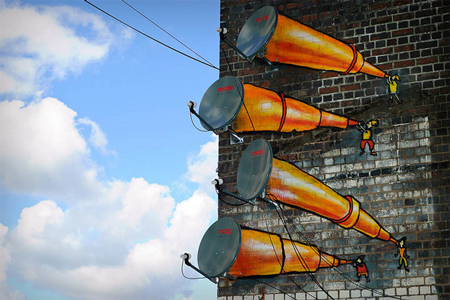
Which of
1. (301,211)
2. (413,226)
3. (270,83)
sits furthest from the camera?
(270,83)

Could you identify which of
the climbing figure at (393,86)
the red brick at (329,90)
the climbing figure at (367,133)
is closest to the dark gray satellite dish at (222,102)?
the red brick at (329,90)

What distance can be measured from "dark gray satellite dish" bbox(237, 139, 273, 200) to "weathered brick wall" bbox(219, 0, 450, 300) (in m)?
0.82

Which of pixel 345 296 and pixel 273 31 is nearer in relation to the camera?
pixel 345 296

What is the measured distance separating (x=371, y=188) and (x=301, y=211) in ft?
3.02

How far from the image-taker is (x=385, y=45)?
8430mm

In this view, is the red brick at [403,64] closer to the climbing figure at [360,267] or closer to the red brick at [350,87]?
the red brick at [350,87]

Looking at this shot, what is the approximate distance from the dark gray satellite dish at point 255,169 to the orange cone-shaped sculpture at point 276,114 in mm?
835

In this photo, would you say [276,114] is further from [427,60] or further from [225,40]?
[427,60]

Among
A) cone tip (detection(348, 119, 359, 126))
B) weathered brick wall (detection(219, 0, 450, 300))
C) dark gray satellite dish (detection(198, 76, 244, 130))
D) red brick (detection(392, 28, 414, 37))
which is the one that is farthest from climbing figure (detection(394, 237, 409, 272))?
red brick (detection(392, 28, 414, 37))

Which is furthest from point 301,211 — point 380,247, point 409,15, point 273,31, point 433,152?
point 409,15

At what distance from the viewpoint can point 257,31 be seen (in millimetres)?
8547

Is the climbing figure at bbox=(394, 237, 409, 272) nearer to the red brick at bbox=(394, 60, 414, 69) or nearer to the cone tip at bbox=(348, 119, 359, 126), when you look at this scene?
the cone tip at bbox=(348, 119, 359, 126)

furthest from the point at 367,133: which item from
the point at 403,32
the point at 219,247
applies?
the point at 219,247

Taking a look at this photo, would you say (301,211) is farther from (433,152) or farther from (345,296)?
(433,152)
